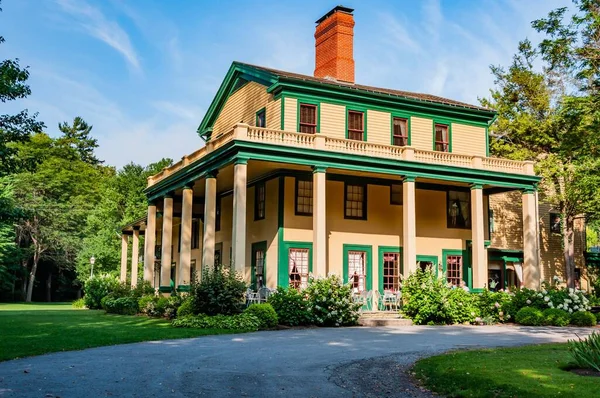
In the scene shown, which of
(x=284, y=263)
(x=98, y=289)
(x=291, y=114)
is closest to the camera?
(x=284, y=263)

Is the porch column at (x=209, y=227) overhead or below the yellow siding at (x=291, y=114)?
below

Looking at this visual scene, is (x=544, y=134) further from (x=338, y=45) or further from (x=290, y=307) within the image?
(x=290, y=307)

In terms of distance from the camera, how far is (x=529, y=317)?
22969 millimetres

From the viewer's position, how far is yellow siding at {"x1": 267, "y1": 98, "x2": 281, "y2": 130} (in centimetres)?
2678

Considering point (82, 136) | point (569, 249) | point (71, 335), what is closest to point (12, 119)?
point (71, 335)

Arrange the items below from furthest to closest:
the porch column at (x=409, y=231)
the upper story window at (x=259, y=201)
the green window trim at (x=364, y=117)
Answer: the green window trim at (x=364, y=117)
the upper story window at (x=259, y=201)
the porch column at (x=409, y=231)

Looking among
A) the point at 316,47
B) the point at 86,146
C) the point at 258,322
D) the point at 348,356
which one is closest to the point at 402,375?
the point at 348,356

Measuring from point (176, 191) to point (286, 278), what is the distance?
8793mm

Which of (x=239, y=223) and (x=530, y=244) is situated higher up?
(x=239, y=223)

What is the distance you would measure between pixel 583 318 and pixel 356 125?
12.2 meters

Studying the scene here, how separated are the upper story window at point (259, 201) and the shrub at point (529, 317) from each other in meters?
11.2

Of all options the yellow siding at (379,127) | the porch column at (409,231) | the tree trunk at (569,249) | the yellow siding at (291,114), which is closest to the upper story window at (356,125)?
A: the yellow siding at (379,127)

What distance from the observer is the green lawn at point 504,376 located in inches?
338

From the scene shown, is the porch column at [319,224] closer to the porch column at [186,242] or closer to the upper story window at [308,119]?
the upper story window at [308,119]
